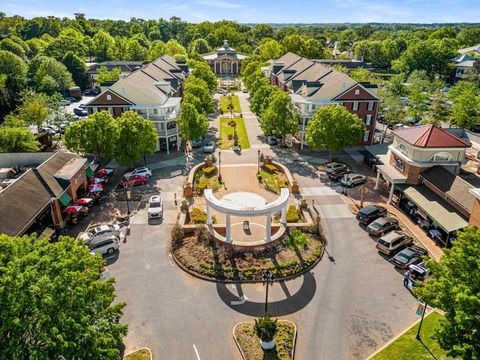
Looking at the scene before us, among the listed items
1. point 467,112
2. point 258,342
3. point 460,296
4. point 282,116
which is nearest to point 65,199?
point 258,342

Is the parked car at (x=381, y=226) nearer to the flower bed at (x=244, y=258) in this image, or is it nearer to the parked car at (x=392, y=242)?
the parked car at (x=392, y=242)

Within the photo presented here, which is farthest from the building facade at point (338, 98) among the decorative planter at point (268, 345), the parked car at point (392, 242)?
the decorative planter at point (268, 345)

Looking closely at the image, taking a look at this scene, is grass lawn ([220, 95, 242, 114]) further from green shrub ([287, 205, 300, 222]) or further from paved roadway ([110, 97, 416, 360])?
paved roadway ([110, 97, 416, 360])

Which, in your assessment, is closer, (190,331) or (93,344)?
(93,344)

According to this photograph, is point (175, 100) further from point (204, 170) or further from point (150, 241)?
point (150, 241)

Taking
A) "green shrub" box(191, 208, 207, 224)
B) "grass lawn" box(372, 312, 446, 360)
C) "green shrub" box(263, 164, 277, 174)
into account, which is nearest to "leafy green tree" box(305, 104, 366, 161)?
"green shrub" box(263, 164, 277, 174)

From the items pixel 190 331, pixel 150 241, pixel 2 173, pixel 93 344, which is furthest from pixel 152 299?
pixel 2 173
